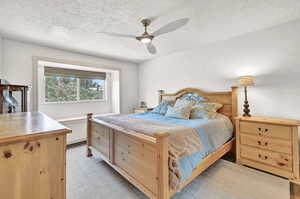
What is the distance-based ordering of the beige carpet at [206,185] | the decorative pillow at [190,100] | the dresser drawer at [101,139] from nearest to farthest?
the beige carpet at [206,185], the dresser drawer at [101,139], the decorative pillow at [190,100]

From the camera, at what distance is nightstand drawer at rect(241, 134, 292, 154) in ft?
6.61

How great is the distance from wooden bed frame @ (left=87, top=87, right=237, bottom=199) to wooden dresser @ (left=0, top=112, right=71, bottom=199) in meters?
0.82

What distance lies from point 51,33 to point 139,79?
9.76 feet

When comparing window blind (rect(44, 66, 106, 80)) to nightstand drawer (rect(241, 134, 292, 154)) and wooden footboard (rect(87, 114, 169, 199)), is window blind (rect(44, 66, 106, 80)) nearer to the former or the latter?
wooden footboard (rect(87, 114, 169, 199))

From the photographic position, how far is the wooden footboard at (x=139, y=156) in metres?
1.38

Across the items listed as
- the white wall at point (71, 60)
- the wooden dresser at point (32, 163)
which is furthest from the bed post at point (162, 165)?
the white wall at point (71, 60)

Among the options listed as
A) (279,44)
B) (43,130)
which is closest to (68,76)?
(43,130)

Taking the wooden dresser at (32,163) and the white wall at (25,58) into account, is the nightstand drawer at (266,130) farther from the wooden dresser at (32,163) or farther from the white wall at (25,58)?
the white wall at (25,58)

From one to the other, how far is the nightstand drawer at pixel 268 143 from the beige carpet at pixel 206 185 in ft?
1.34

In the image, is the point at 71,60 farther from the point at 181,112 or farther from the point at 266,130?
the point at 266,130

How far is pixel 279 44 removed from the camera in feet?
8.04

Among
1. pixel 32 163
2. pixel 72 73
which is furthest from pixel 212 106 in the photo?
pixel 72 73

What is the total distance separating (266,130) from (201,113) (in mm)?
993

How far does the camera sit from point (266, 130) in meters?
2.18
